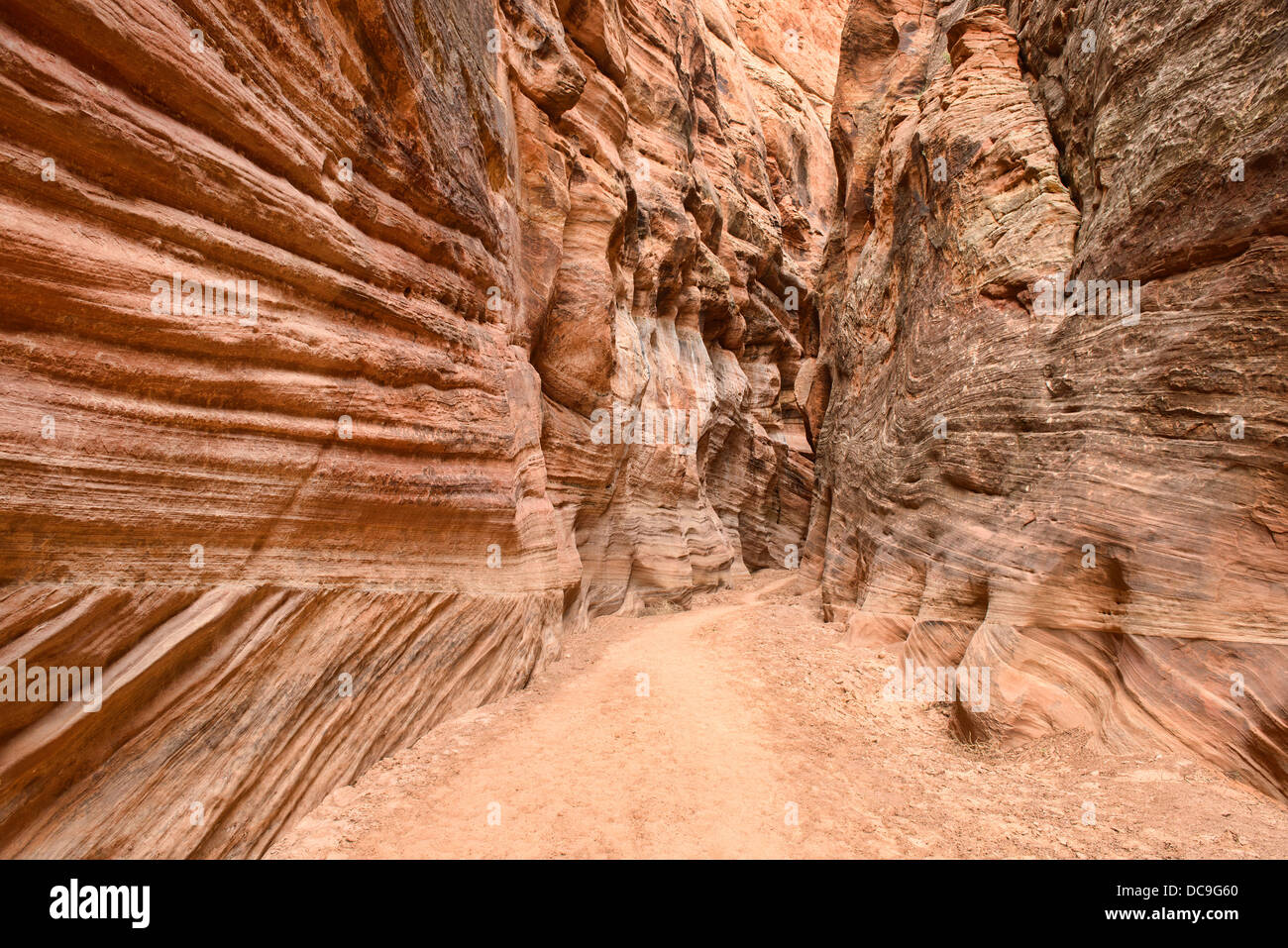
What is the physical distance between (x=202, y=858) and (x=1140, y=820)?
6.35m

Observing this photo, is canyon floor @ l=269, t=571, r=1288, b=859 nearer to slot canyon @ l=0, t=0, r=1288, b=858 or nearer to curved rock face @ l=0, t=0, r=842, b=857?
slot canyon @ l=0, t=0, r=1288, b=858

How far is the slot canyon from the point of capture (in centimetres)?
380

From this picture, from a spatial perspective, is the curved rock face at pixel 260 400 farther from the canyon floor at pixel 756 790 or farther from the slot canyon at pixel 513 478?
the canyon floor at pixel 756 790

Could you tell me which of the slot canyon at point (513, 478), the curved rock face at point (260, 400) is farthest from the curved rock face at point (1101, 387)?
the curved rock face at point (260, 400)

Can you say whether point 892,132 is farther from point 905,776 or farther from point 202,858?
point 202,858

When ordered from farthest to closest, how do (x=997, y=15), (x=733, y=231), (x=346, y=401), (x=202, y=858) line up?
1. (x=733, y=231)
2. (x=997, y=15)
3. (x=346, y=401)
4. (x=202, y=858)

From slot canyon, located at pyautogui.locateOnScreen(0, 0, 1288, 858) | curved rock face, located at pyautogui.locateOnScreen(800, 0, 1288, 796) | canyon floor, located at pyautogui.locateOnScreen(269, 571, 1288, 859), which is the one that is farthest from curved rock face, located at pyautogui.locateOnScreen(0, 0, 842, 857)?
curved rock face, located at pyautogui.locateOnScreen(800, 0, 1288, 796)

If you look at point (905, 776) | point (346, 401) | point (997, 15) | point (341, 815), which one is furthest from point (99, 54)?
point (997, 15)

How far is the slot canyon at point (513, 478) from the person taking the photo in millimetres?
3799

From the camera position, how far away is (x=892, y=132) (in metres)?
15.4

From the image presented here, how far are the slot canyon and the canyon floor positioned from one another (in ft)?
0.16

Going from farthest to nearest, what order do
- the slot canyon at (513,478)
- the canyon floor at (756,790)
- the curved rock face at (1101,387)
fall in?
the curved rock face at (1101,387)
the canyon floor at (756,790)
the slot canyon at (513,478)

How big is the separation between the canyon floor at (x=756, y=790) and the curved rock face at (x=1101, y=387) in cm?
64

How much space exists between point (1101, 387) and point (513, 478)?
23.4 feet
